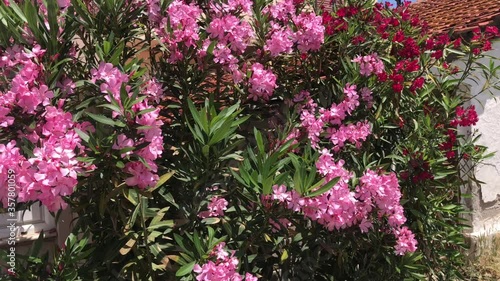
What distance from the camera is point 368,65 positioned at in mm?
3098

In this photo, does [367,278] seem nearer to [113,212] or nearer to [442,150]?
[442,150]

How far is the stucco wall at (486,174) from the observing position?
5656mm

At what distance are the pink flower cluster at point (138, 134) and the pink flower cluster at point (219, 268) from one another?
1.30 ft

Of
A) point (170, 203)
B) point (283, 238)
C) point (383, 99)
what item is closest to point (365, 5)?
point (383, 99)

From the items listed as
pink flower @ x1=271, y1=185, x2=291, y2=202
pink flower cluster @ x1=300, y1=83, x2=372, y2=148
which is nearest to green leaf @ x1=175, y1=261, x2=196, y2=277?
pink flower @ x1=271, y1=185, x2=291, y2=202

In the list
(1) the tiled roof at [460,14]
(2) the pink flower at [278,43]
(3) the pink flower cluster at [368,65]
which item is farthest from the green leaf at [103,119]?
(1) the tiled roof at [460,14]

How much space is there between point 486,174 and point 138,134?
502 centimetres

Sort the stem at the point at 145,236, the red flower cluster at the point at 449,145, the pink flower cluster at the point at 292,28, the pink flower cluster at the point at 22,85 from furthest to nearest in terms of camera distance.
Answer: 1. the red flower cluster at the point at 449,145
2. the pink flower cluster at the point at 292,28
3. the stem at the point at 145,236
4. the pink flower cluster at the point at 22,85

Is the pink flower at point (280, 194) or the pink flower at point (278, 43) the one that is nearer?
the pink flower at point (280, 194)

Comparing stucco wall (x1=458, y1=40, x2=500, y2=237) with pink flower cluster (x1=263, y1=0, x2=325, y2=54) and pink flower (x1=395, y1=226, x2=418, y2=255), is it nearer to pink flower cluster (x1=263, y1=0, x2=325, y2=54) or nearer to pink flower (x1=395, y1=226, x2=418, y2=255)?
pink flower (x1=395, y1=226, x2=418, y2=255)

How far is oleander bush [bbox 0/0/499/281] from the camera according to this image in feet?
6.45

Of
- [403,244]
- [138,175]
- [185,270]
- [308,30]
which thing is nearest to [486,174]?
[403,244]

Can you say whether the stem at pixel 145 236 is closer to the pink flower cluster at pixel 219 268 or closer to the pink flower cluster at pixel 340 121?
the pink flower cluster at pixel 219 268

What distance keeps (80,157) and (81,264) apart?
2.32 ft
